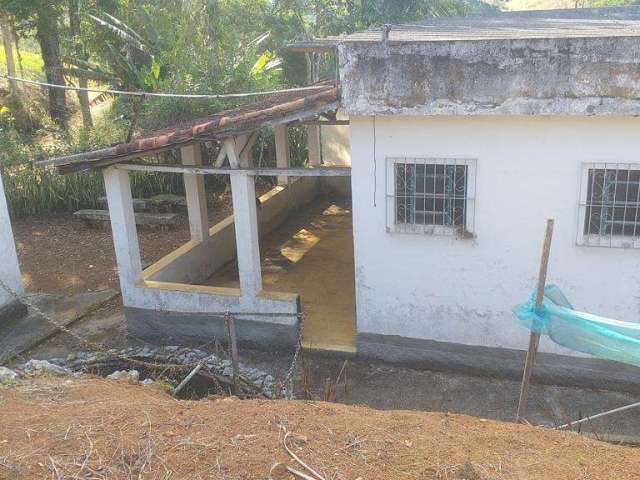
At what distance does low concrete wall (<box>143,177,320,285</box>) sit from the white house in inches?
62.5

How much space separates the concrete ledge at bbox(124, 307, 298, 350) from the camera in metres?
8.34

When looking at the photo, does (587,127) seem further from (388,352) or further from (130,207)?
(130,207)

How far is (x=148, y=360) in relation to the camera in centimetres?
838

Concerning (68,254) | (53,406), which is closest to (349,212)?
(68,254)

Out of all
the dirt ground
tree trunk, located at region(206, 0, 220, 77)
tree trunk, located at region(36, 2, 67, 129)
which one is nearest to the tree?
tree trunk, located at region(36, 2, 67, 129)

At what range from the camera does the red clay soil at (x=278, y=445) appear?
4023 mm

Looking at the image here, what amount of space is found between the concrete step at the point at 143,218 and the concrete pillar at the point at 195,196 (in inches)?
151

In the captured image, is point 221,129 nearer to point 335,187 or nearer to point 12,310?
point 12,310

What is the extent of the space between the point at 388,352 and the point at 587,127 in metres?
3.58

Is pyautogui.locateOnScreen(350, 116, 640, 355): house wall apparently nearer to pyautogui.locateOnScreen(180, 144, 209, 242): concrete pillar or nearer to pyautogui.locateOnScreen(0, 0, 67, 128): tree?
pyautogui.locateOnScreen(180, 144, 209, 242): concrete pillar

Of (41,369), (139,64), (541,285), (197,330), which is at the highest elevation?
(139,64)

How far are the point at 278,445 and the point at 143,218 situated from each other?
10804 mm

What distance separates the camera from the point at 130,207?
8.71 metres

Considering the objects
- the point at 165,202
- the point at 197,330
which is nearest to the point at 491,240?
the point at 197,330
